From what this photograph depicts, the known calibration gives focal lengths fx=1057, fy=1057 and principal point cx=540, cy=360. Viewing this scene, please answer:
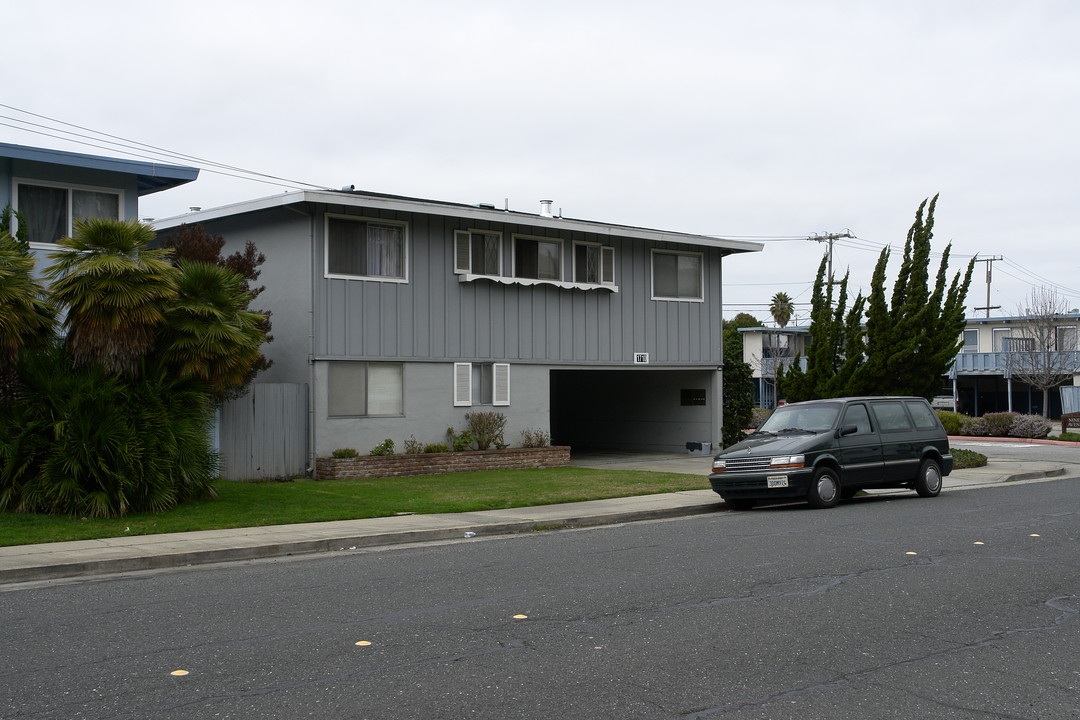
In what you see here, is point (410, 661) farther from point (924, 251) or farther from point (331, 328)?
point (924, 251)

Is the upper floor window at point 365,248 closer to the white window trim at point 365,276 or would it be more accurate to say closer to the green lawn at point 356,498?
the white window trim at point 365,276

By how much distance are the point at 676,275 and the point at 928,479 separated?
10.6 m

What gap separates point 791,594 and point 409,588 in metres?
3.43

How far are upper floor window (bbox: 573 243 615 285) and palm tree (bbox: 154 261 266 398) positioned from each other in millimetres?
10996

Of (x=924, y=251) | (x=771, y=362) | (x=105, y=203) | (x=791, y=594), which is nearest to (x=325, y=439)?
(x=105, y=203)

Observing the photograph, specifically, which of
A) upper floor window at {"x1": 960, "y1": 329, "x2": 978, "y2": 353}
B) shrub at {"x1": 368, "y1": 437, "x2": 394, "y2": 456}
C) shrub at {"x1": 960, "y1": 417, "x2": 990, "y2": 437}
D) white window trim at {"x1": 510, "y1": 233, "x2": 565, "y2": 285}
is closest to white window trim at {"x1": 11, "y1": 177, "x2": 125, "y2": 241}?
shrub at {"x1": 368, "y1": 437, "x2": 394, "y2": 456}

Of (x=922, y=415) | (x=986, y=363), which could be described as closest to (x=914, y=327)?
(x=922, y=415)

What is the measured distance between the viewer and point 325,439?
2117 centimetres

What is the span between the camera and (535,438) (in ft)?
81.0

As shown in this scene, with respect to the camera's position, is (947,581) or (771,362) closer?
(947,581)

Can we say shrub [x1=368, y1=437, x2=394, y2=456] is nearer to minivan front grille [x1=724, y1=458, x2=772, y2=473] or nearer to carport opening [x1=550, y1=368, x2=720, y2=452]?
carport opening [x1=550, y1=368, x2=720, y2=452]

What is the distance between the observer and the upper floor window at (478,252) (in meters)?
23.4

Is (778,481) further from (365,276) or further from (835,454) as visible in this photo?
(365,276)

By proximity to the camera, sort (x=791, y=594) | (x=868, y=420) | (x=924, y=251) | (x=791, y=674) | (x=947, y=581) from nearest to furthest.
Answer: (x=791, y=674)
(x=791, y=594)
(x=947, y=581)
(x=868, y=420)
(x=924, y=251)
